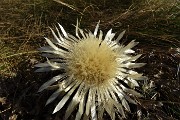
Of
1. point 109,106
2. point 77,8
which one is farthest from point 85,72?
point 77,8

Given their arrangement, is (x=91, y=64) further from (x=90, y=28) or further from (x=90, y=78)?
(x=90, y=28)

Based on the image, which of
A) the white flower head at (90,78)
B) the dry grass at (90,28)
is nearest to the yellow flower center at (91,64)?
the white flower head at (90,78)

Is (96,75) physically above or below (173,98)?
above

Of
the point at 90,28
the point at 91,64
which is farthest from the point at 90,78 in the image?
the point at 90,28

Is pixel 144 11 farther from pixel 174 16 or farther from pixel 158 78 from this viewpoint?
pixel 158 78

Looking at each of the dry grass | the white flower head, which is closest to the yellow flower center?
the white flower head

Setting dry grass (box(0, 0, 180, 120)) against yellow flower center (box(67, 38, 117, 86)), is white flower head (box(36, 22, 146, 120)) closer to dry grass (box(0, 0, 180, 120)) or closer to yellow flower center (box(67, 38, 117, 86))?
yellow flower center (box(67, 38, 117, 86))
